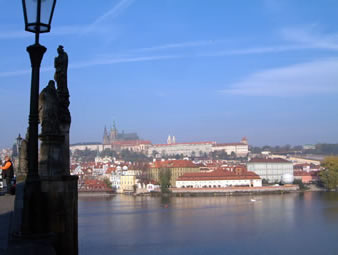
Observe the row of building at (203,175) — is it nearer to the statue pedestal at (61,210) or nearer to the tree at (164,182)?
the tree at (164,182)

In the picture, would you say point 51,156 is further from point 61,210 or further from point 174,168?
point 174,168

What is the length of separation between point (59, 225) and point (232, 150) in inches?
4386

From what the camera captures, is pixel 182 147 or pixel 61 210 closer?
pixel 61 210

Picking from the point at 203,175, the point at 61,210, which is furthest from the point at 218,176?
the point at 61,210

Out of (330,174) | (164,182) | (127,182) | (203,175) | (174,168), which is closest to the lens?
(164,182)

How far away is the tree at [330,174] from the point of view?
4853 cm

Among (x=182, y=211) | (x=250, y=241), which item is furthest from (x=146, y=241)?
(x=182, y=211)

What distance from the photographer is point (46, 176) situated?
3.30m

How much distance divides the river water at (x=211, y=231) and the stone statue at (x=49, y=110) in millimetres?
12130

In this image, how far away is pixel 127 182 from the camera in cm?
5278

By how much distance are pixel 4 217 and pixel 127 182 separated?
48924mm

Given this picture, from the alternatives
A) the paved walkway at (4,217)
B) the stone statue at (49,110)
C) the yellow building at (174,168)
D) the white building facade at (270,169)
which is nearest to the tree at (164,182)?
the yellow building at (174,168)

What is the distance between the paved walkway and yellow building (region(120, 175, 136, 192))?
46.7 meters

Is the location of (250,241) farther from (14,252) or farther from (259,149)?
(259,149)
